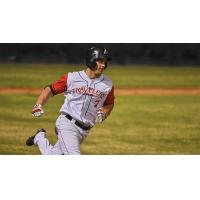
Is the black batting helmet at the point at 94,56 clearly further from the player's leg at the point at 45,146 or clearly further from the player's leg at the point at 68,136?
the player's leg at the point at 45,146

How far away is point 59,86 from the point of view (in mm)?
6656

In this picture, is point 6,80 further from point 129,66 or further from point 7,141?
point 129,66

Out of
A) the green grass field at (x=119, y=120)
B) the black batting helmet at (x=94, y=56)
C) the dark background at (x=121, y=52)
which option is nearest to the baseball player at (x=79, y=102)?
the black batting helmet at (x=94, y=56)

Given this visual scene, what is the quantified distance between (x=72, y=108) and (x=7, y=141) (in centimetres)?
111

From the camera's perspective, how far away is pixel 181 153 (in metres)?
7.45

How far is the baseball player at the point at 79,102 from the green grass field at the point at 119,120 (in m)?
0.22

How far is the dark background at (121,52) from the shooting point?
7805 mm

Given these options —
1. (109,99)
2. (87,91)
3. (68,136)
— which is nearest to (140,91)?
(109,99)

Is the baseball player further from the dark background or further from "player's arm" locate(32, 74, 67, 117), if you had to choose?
the dark background

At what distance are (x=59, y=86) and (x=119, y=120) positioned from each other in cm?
151

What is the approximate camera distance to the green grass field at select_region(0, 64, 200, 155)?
7.42m

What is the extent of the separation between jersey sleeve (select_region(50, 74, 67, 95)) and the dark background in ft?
3.26
